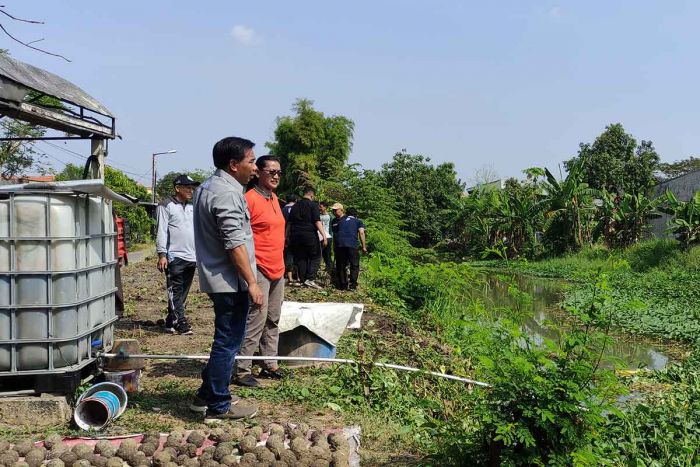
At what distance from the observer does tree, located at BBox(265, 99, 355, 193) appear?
39219mm

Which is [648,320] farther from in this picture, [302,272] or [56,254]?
[56,254]

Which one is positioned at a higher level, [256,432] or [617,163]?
[617,163]

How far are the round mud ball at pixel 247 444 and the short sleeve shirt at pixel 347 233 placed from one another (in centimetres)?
771

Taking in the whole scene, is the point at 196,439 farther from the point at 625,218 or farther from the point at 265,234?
the point at 625,218

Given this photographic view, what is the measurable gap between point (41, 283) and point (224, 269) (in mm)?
1230

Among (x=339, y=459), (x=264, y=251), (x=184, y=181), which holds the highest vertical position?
(x=184, y=181)

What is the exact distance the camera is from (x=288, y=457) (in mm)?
3715

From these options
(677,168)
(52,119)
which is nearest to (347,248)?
(52,119)

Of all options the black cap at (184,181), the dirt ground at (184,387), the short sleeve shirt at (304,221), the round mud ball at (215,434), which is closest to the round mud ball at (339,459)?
the dirt ground at (184,387)

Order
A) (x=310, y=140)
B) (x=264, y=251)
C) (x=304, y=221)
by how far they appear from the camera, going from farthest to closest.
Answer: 1. (x=310, y=140)
2. (x=304, y=221)
3. (x=264, y=251)

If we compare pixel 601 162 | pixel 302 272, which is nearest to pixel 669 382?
pixel 302 272

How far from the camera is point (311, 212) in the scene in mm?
Answer: 10664

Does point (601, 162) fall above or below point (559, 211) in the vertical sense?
above

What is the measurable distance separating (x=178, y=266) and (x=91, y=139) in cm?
287
